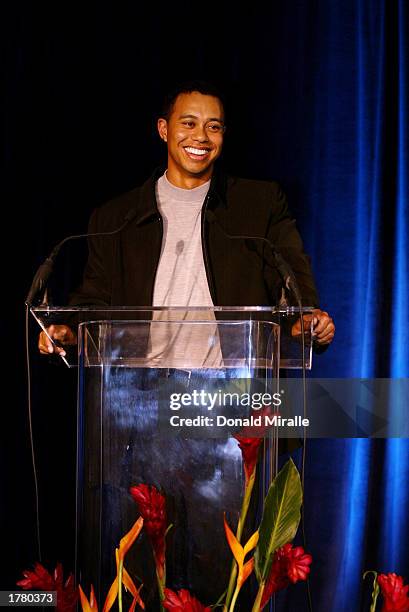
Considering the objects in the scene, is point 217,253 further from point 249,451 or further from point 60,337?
point 249,451

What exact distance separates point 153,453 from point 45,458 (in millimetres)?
1429

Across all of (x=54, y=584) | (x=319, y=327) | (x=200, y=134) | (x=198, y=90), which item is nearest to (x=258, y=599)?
(x=54, y=584)

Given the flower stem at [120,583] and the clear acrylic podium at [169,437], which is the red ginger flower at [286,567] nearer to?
the clear acrylic podium at [169,437]

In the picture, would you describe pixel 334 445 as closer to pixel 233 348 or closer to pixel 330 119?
pixel 330 119

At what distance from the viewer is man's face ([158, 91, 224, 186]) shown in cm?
251

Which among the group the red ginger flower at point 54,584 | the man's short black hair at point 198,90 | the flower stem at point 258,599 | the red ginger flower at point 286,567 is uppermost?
the man's short black hair at point 198,90

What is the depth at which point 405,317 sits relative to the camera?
2.82 meters

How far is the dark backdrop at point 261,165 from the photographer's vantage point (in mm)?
2807

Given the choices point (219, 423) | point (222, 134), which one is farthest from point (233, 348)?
point (222, 134)

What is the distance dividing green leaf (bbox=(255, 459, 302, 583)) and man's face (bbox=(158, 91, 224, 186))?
4.23 feet

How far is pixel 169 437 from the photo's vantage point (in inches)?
58.6

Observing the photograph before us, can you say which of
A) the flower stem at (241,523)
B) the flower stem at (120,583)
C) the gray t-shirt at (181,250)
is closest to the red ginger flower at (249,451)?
the flower stem at (241,523)

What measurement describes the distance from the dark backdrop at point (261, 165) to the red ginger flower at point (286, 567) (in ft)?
4.54

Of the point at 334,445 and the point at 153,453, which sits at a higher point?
the point at 153,453
